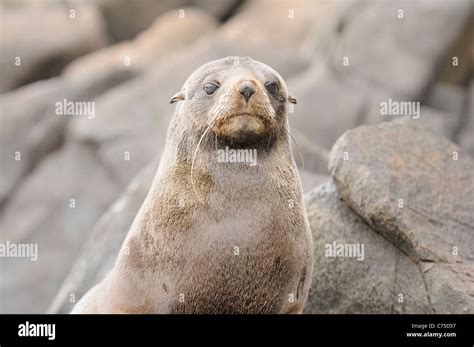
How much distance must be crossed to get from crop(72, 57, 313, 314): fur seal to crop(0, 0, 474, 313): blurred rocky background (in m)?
1.22

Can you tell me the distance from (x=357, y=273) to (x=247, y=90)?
2061mm

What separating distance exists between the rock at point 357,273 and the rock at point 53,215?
203 inches

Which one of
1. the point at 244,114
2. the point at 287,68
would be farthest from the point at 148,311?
the point at 287,68

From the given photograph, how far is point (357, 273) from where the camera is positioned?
7.01 meters

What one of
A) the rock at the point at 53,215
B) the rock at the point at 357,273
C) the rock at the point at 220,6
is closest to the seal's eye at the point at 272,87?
the rock at the point at 357,273

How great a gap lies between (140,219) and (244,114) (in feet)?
3.43

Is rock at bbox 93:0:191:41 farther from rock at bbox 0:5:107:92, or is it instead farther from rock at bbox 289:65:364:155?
rock at bbox 289:65:364:155

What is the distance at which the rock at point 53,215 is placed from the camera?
11.6 m

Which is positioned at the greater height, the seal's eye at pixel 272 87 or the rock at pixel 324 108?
the seal's eye at pixel 272 87

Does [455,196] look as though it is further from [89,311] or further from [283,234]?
[89,311]

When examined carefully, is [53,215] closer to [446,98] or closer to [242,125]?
[446,98]

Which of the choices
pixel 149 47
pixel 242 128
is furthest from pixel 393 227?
pixel 149 47

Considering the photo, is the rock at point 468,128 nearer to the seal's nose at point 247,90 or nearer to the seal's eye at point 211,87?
the seal's eye at point 211,87

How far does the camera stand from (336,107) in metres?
12.4
